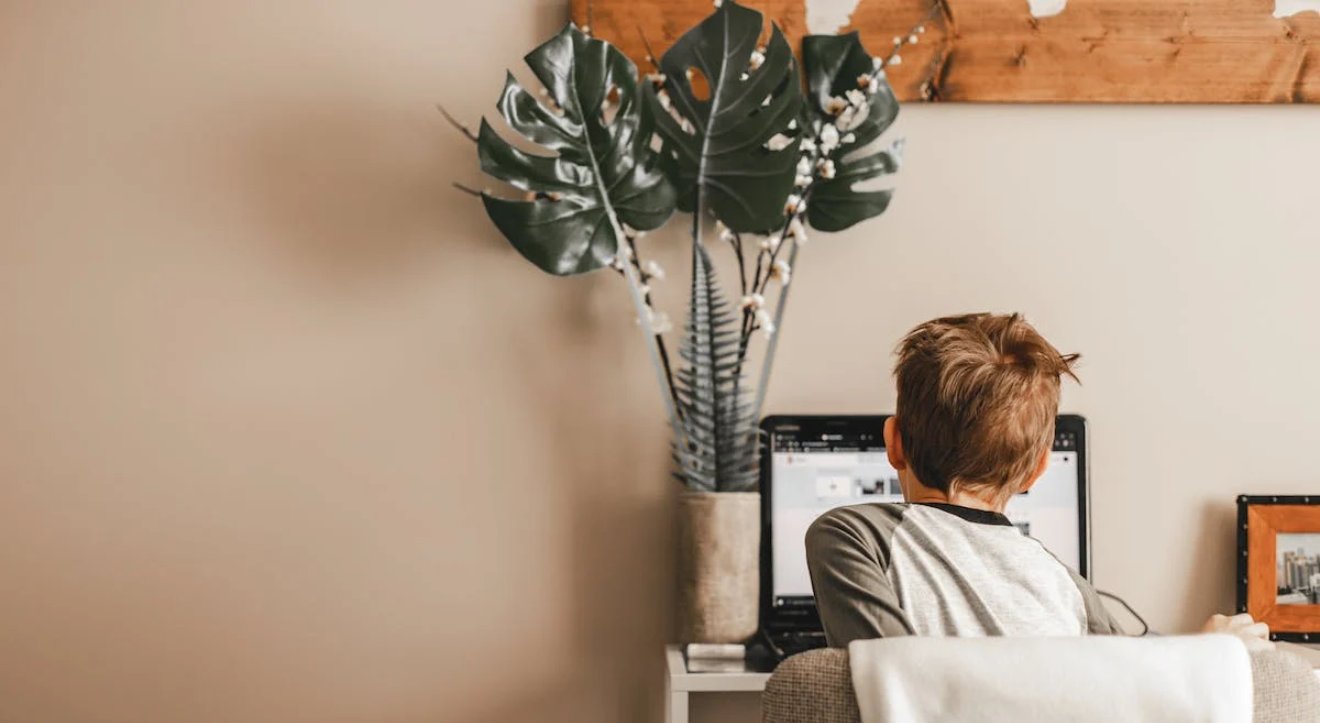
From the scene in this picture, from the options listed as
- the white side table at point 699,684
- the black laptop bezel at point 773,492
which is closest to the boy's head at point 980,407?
the white side table at point 699,684

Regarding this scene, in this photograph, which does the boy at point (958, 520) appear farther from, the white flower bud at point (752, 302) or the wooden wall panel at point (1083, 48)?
the wooden wall panel at point (1083, 48)

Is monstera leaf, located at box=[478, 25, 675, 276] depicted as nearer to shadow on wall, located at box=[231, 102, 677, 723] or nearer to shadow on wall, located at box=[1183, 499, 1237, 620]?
shadow on wall, located at box=[231, 102, 677, 723]

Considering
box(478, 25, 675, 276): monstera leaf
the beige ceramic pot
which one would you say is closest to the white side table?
the beige ceramic pot

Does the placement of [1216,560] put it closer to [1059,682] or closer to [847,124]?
[847,124]

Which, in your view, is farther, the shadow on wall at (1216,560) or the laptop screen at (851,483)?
the shadow on wall at (1216,560)

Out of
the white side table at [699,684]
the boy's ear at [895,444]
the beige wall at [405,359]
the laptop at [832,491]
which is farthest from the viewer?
the beige wall at [405,359]

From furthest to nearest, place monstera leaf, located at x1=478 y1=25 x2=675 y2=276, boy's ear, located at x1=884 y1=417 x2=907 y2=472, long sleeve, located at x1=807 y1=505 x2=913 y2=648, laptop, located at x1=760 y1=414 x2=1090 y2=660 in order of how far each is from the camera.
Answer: laptop, located at x1=760 y1=414 x2=1090 y2=660 < monstera leaf, located at x1=478 y1=25 x2=675 y2=276 < boy's ear, located at x1=884 y1=417 x2=907 y2=472 < long sleeve, located at x1=807 y1=505 x2=913 y2=648

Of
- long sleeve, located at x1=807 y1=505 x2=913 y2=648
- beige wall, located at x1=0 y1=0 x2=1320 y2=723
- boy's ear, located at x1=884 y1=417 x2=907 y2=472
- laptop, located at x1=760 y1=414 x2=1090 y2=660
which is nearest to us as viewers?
long sleeve, located at x1=807 y1=505 x2=913 y2=648

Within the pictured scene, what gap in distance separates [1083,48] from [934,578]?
1.24 m

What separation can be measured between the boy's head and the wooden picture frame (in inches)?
36.2

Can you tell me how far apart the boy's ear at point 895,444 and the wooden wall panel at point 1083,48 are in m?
0.91

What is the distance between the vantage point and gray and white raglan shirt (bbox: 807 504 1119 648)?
979 millimetres

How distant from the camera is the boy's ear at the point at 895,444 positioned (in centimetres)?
114

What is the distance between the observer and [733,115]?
5.52ft
